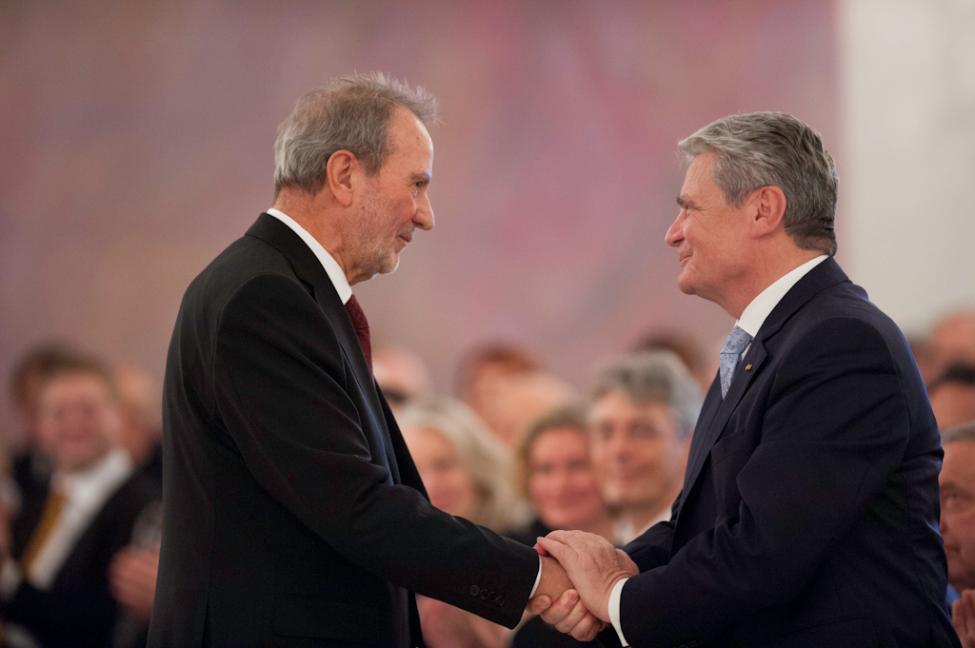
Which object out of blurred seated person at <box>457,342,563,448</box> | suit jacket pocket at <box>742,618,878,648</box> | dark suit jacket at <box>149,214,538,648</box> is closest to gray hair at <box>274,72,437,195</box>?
dark suit jacket at <box>149,214,538,648</box>

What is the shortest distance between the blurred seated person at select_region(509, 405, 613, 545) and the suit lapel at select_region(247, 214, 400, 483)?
76.2 inches

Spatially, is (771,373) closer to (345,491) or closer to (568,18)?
(345,491)

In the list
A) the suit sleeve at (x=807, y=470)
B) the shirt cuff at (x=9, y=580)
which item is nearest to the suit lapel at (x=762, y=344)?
the suit sleeve at (x=807, y=470)

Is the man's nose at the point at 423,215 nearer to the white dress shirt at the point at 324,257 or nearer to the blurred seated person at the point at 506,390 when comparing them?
the white dress shirt at the point at 324,257

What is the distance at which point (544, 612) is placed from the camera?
3389 millimetres

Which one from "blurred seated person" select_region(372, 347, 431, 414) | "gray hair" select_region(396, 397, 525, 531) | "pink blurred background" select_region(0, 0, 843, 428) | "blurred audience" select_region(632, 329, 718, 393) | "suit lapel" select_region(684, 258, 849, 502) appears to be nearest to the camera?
"suit lapel" select_region(684, 258, 849, 502)

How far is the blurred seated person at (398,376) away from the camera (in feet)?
22.3

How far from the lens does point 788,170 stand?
3.22 meters

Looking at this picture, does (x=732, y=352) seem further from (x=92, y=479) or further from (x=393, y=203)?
(x=92, y=479)

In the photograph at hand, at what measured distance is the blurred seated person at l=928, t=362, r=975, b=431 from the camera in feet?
15.2

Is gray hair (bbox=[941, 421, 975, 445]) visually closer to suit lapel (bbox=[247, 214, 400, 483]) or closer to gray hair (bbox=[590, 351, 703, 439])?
gray hair (bbox=[590, 351, 703, 439])

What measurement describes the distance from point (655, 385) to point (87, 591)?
7.56ft

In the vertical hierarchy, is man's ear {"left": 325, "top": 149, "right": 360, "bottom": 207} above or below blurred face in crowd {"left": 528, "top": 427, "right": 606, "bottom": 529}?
above

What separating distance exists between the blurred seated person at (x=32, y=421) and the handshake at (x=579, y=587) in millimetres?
3335
